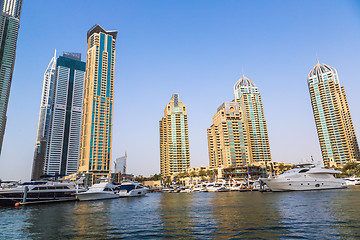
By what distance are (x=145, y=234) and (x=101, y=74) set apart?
174 m

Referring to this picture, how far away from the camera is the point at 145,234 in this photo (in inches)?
784

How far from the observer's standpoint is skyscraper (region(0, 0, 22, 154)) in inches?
6186

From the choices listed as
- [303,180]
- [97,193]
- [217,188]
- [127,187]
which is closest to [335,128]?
[217,188]

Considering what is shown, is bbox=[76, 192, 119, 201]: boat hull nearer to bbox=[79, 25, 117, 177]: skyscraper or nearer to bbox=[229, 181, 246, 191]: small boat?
bbox=[229, 181, 246, 191]: small boat

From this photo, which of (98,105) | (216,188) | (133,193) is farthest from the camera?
(98,105)

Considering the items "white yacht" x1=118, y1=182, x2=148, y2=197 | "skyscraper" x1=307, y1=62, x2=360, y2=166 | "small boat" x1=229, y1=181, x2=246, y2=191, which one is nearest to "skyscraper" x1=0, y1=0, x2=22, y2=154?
"white yacht" x1=118, y1=182, x2=148, y2=197

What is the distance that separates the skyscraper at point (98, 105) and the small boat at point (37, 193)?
9407cm

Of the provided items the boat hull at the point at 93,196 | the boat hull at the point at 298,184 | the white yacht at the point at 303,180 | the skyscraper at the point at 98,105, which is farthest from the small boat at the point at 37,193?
the skyscraper at the point at 98,105

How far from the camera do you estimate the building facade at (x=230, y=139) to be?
176 m

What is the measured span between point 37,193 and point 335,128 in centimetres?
20704

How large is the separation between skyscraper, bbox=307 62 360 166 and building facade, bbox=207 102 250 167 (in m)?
65.0

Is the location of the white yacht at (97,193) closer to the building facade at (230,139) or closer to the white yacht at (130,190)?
the white yacht at (130,190)

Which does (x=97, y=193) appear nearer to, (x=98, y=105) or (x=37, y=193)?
(x=37, y=193)

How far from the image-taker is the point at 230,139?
179 metres
